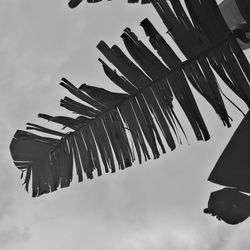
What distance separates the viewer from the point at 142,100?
1.28 metres

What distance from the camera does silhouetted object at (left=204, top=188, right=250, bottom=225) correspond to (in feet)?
3.42

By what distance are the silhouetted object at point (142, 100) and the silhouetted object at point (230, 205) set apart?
20 cm

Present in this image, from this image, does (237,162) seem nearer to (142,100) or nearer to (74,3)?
(142,100)

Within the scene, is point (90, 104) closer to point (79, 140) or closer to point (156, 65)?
point (79, 140)

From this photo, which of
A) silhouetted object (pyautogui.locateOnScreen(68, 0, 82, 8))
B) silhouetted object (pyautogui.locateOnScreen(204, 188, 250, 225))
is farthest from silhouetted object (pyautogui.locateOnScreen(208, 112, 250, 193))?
silhouetted object (pyautogui.locateOnScreen(68, 0, 82, 8))

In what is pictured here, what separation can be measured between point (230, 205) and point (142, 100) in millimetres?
436

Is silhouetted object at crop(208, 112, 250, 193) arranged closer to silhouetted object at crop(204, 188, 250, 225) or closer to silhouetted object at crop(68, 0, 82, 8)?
silhouetted object at crop(204, 188, 250, 225)

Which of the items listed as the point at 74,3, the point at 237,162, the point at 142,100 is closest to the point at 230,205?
the point at 237,162

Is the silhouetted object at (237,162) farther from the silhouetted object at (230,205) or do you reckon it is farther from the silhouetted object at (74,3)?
the silhouetted object at (74,3)

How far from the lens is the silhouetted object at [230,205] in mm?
1043

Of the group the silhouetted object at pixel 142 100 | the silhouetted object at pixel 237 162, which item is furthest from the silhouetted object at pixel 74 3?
the silhouetted object at pixel 237 162

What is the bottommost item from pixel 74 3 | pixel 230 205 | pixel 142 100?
pixel 230 205

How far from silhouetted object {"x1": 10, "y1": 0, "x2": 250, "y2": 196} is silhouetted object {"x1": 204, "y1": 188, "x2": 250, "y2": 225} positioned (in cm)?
20

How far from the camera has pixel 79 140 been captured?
4.66 ft
